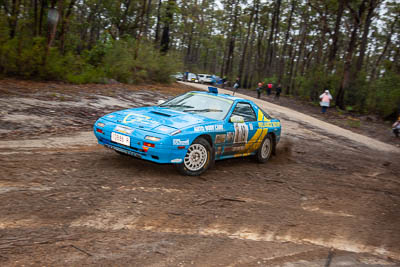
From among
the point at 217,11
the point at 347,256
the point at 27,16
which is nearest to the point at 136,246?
the point at 347,256

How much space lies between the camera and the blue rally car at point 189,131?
587cm

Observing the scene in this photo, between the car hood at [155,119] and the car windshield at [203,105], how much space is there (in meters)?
0.27

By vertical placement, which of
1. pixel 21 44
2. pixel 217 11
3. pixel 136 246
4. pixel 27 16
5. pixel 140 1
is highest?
pixel 217 11

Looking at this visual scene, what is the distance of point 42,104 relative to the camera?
35.7ft

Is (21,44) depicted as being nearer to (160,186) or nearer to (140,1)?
(160,186)

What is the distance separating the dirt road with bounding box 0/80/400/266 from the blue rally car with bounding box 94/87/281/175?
0.38m

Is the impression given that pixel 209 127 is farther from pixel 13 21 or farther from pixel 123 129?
pixel 13 21

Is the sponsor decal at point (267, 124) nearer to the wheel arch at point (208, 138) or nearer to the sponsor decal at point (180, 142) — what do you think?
the wheel arch at point (208, 138)

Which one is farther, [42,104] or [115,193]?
[42,104]

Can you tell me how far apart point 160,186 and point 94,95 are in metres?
9.47

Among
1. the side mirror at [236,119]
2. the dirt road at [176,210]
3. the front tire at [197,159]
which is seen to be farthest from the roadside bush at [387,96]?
the front tire at [197,159]

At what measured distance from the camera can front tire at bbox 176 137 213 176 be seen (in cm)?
627

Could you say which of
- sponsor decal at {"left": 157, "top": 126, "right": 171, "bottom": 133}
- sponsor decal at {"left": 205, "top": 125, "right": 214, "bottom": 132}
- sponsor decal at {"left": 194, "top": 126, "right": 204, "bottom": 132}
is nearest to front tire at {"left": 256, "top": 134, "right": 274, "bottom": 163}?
sponsor decal at {"left": 205, "top": 125, "right": 214, "bottom": 132}

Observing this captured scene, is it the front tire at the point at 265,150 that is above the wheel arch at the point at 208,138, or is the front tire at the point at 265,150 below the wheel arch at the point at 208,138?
below
